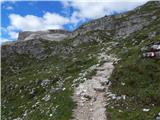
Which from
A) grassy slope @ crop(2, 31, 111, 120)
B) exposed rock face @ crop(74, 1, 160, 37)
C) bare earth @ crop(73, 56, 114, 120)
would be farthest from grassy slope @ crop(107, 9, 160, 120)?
exposed rock face @ crop(74, 1, 160, 37)

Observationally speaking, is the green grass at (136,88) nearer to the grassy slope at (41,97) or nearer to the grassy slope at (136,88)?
the grassy slope at (136,88)

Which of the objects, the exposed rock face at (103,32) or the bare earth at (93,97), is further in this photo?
the exposed rock face at (103,32)

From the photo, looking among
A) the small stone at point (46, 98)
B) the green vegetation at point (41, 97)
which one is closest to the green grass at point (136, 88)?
the green vegetation at point (41, 97)

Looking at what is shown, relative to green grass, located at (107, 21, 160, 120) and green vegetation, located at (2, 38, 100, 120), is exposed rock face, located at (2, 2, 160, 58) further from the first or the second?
green grass, located at (107, 21, 160, 120)

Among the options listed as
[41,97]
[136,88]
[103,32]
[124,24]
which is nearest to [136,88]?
[136,88]

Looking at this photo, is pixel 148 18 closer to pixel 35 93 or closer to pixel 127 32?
pixel 127 32

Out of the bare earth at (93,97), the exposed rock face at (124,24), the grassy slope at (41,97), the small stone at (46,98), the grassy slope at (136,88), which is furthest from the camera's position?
the exposed rock face at (124,24)

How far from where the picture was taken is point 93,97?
3794 centimetres

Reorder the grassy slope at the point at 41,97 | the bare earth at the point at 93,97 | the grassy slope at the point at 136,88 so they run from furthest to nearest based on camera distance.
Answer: the grassy slope at the point at 41,97, the bare earth at the point at 93,97, the grassy slope at the point at 136,88

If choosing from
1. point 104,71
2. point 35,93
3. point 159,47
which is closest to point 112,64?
point 104,71

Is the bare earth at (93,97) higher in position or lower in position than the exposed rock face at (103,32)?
lower

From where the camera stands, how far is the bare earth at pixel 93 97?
3366 centimetres

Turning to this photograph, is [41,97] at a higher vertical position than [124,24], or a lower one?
lower

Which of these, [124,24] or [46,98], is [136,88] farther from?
[124,24]
